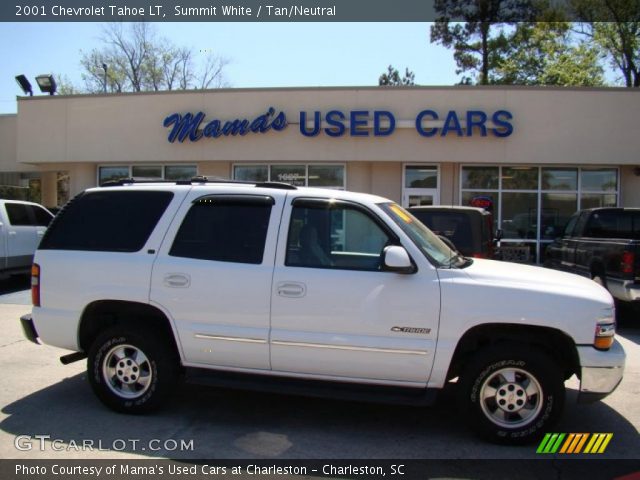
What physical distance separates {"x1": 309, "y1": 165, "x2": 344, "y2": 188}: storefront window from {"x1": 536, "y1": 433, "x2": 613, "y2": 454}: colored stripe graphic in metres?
13.6

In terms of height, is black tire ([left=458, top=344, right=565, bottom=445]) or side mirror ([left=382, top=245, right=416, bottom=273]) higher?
side mirror ([left=382, top=245, right=416, bottom=273])

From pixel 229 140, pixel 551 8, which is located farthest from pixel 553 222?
pixel 551 8

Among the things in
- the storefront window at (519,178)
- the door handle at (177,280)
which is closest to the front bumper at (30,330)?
the door handle at (177,280)

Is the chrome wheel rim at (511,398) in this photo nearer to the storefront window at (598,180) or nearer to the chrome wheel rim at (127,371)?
the chrome wheel rim at (127,371)

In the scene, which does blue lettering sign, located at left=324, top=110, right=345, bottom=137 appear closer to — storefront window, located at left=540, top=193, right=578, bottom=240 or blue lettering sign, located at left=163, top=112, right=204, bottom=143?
blue lettering sign, located at left=163, top=112, right=204, bottom=143

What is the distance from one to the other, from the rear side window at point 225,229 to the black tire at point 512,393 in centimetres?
196

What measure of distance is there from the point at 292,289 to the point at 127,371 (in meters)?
1.70

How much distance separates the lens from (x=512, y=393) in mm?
4285

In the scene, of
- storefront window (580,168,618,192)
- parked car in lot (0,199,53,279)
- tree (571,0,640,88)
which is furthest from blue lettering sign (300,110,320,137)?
tree (571,0,640,88)

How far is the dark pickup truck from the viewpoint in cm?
827

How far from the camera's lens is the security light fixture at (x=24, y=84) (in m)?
19.5

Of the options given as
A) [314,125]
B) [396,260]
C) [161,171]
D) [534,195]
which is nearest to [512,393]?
[396,260]

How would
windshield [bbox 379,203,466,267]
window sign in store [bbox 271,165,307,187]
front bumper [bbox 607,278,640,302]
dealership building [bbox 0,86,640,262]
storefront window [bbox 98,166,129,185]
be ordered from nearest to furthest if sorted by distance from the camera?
windshield [bbox 379,203,466,267], front bumper [bbox 607,278,640,302], dealership building [bbox 0,86,640,262], window sign in store [bbox 271,165,307,187], storefront window [bbox 98,166,129,185]

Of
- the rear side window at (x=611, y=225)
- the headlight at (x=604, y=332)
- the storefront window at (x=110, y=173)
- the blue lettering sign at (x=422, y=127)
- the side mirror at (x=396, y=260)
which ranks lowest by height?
the headlight at (x=604, y=332)
